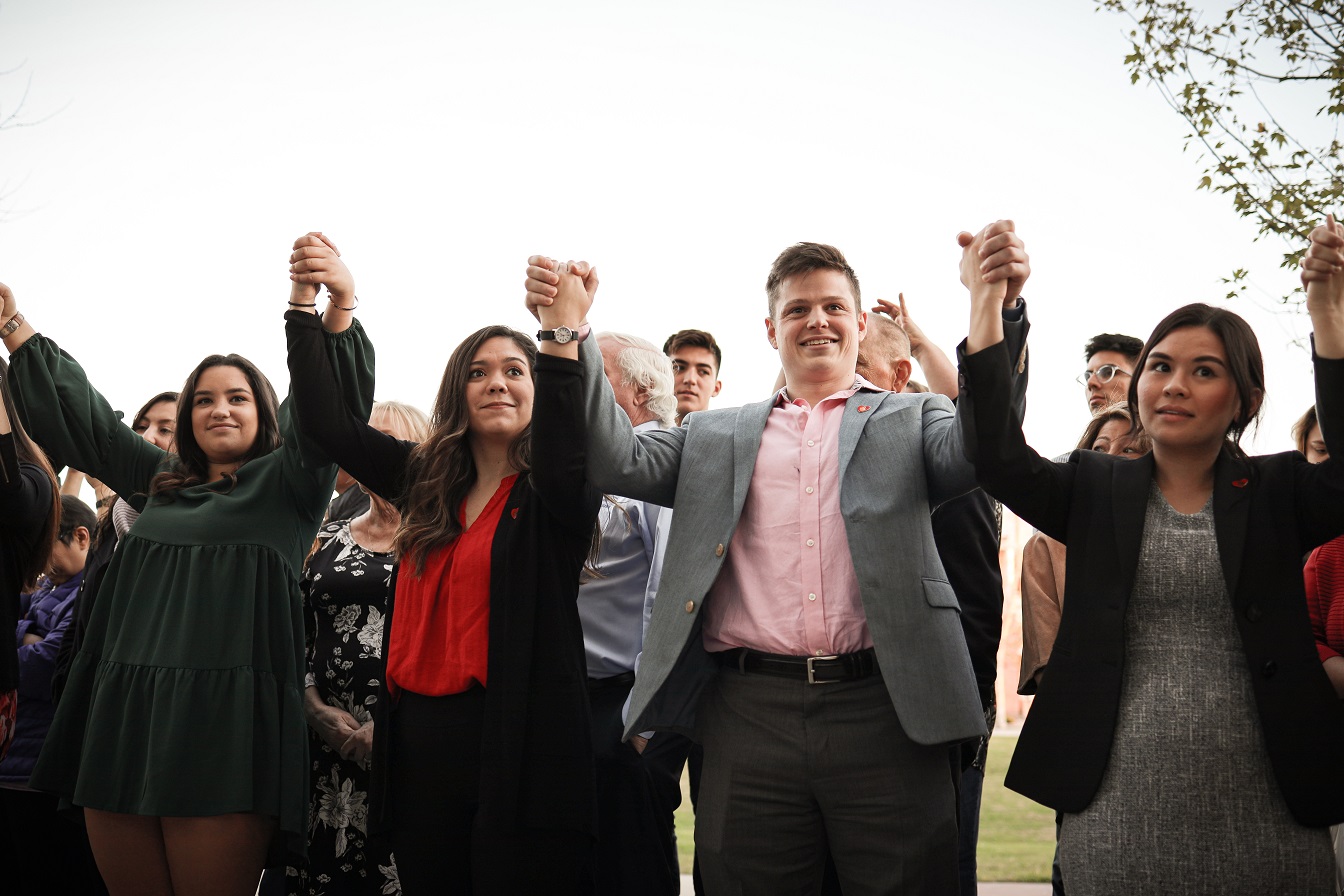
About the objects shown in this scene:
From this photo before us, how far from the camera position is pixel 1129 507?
7.93 ft

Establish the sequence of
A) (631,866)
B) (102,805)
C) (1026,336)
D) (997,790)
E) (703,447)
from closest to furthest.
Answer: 1. (1026,336)
2. (703,447)
3. (102,805)
4. (631,866)
5. (997,790)

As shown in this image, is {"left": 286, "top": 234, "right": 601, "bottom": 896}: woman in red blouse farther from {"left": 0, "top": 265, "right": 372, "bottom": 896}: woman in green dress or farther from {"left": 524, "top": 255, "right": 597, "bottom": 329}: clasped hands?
{"left": 0, "top": 265, "right": 372, "bottom": 896}: woman in green dress

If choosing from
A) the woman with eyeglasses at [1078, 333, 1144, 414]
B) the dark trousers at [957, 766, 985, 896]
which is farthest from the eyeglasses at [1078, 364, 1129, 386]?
the dark trousers at [957, 766, 985, 896]

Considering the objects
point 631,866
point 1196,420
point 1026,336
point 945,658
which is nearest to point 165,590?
point 631,866

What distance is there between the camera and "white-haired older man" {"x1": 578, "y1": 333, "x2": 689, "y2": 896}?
339cm

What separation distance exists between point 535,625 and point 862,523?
858 mm

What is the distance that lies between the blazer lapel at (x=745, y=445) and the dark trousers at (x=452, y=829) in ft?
2.73

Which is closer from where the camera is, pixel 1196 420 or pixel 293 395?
pixel 1196 420

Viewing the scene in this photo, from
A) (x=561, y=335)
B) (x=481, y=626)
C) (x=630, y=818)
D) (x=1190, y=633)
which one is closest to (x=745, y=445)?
(x=561, y=335)

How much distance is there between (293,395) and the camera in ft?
9.91

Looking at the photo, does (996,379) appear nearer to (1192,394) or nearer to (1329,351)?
(1192,394)

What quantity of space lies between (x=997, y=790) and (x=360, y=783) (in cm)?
1293

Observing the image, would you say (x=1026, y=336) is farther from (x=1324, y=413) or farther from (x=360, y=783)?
(x=360, y=783)

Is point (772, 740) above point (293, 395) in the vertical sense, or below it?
below
